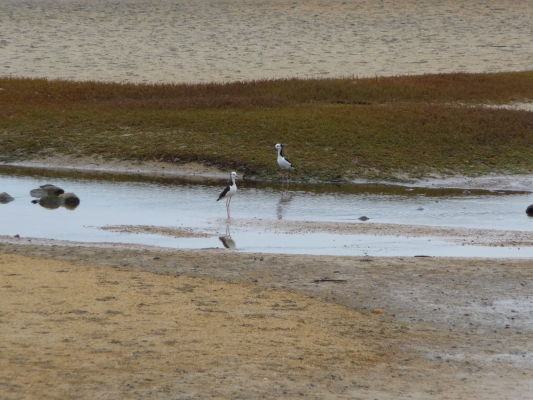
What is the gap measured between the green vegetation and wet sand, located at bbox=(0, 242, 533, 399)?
40.2 ft

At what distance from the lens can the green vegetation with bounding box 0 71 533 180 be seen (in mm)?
29156

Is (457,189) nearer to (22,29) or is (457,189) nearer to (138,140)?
(138,140)

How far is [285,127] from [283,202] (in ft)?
Answer: 23.8

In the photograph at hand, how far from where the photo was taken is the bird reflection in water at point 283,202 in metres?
22.9

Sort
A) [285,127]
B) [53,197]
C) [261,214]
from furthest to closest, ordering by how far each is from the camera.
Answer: [285,127] < [53,197] < [261,214]

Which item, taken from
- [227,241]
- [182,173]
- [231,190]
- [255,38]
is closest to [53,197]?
[231,190]

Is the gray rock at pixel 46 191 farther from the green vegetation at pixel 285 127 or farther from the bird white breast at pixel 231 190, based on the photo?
the green vegetation at pixel 285 127

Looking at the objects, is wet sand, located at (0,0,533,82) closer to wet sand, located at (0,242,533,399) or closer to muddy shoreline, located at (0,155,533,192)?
muddy shoreline, located at (0,155,533,192)

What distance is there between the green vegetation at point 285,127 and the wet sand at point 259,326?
12256mm

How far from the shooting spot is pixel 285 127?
3136 centimetres

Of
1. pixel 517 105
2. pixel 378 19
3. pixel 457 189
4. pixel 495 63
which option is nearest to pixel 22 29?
pixel 378 19

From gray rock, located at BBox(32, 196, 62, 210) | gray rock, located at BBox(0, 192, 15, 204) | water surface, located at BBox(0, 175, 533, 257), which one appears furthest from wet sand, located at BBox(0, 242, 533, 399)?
gray rock, located at BBox(0, 192, 15, 204)

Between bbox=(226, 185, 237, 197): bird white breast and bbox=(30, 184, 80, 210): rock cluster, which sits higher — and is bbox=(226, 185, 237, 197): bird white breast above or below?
above

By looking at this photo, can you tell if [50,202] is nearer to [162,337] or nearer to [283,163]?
[283,163]
